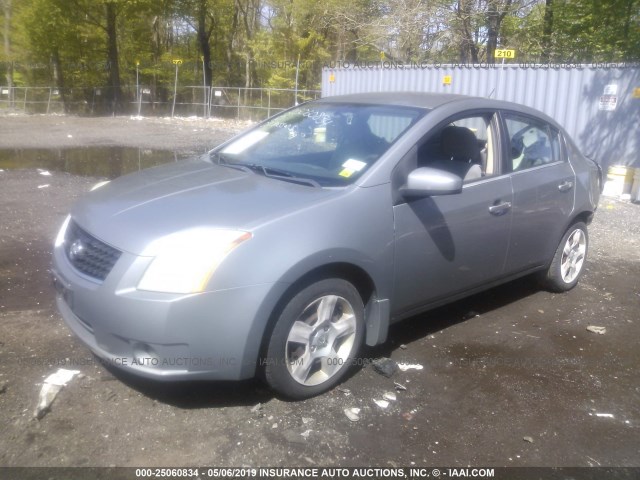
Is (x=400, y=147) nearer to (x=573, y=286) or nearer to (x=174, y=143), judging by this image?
(x=573, y=286)

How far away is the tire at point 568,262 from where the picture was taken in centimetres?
532

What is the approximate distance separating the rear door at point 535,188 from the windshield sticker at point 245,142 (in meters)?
1.88

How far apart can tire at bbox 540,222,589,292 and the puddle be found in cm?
821

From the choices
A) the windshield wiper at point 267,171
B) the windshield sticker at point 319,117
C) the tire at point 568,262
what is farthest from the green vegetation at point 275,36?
the windshield wiper at point 267,171

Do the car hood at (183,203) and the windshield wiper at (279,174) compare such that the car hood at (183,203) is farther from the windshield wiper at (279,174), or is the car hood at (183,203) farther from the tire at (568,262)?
the tire at (568,262)

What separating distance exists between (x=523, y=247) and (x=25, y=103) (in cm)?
Answer: 3590

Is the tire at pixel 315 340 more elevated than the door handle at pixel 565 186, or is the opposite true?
the door handle at pixel 565 186

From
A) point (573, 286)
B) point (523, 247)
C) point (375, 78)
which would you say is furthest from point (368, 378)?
point (375, 78)

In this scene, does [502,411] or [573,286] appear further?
[573,286]

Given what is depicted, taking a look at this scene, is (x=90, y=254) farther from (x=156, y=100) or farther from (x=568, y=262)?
(x=156, y=100)

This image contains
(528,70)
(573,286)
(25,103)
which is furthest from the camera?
(25,103)

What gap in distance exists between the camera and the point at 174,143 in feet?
57.8

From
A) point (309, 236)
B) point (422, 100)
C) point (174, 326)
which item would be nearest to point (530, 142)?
point (422, 100)

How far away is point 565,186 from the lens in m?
5.06
